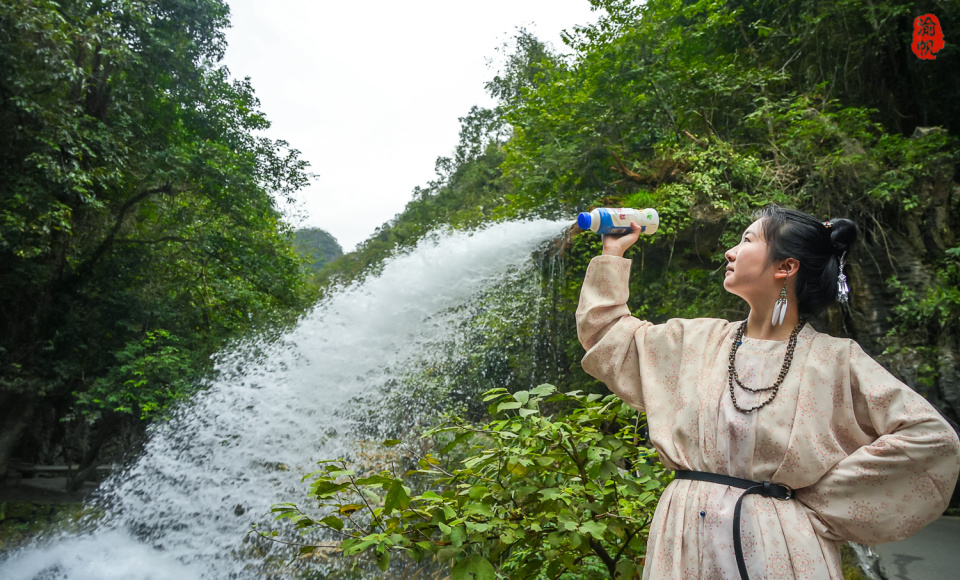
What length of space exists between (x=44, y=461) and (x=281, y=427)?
9116 mm

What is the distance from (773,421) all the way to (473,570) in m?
0.74

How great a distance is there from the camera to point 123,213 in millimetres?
9031

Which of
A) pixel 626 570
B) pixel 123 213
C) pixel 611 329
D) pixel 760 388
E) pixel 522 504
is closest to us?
pixel 760 388

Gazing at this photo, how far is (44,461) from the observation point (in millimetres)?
11109

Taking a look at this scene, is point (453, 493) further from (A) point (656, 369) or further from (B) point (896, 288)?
(B) point (896, 288)

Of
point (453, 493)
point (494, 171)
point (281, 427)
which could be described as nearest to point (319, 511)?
point (281, 427)

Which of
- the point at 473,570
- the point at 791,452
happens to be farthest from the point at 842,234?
the point at 473,570

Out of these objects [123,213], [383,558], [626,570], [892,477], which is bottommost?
[626,570]

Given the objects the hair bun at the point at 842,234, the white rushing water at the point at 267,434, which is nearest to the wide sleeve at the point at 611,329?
the hair bun at the point at 842,234

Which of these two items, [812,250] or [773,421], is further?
[812,250]

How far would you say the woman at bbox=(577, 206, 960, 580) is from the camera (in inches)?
38.5

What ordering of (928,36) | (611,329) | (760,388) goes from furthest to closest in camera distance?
1. (928,36)
2. (611,329)
3. (760,388)

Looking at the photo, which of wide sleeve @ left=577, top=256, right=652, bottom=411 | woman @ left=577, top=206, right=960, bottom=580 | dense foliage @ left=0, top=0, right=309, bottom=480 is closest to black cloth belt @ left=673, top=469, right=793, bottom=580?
woman @ left=577, top=206, right=960, bottom=580

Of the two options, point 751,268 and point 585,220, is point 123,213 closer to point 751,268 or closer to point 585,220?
point 585,220
